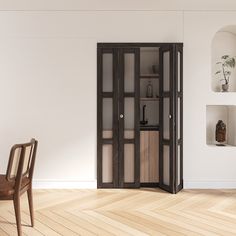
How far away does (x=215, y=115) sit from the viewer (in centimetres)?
630

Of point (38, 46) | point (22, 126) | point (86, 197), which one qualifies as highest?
point (38, 46)

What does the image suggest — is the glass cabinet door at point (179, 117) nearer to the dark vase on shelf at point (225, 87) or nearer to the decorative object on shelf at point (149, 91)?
the decorative object on shelf at point (149, 91)

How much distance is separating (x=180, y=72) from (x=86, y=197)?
2234 mm


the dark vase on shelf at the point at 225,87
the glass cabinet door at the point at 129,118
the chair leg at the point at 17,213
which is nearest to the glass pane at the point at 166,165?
the glass cabinet door at the point at 129,118

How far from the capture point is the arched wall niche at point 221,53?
20.6 feet

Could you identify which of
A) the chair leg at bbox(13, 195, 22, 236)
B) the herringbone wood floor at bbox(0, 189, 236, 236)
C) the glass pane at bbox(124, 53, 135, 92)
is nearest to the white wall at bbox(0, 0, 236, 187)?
the glass pane at bbox(124, 53, 135, 92)

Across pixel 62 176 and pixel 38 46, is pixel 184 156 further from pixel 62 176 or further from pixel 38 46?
pixel 38 46

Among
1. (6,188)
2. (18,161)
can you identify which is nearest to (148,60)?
(18,161)

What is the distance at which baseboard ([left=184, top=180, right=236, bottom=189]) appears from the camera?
5770mm

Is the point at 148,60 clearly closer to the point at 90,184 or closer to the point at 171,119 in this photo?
the point at 171,119

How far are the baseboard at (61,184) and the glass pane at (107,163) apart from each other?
0.18 m

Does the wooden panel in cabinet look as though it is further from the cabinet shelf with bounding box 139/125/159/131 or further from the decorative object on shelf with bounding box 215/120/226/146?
the decorative object on shelf with bounding box 215/120/226/146

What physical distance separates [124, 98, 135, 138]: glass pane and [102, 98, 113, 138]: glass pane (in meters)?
0.22

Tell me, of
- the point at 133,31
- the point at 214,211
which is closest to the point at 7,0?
the point at 133,31
